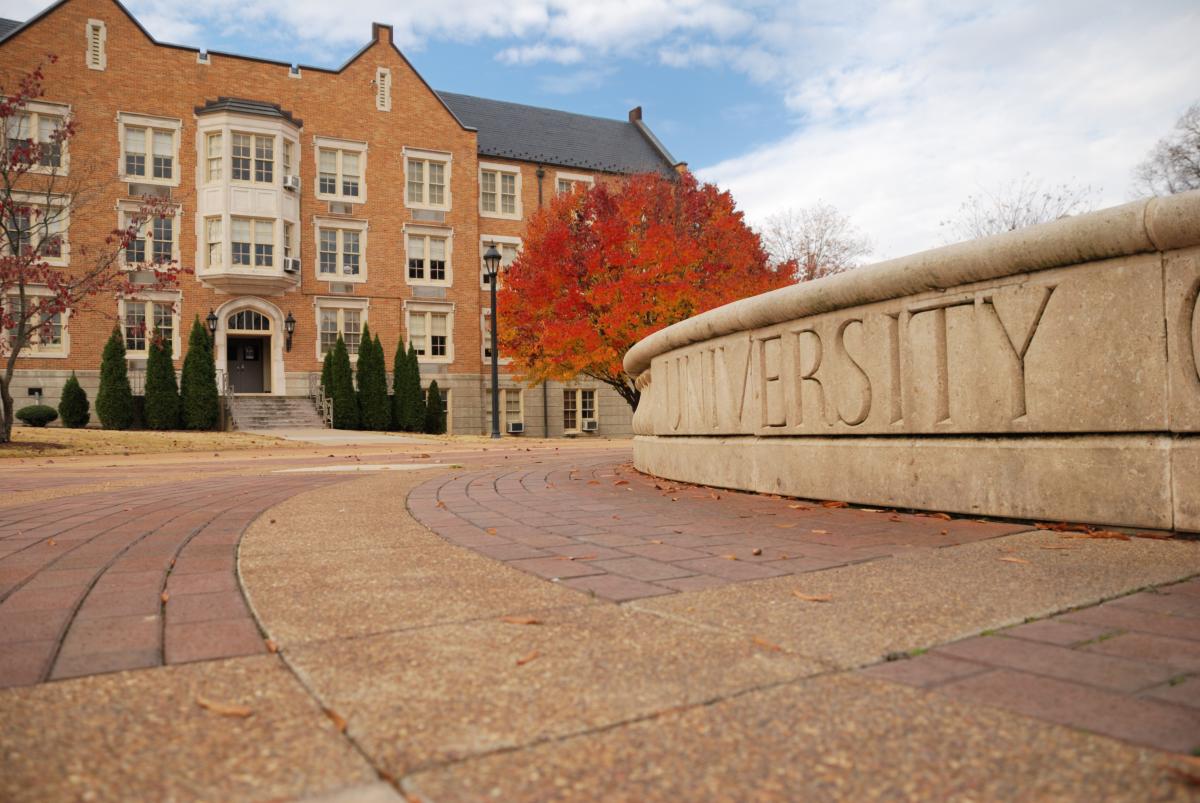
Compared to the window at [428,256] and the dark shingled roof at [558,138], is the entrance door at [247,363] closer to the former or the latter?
the window at [428,256]

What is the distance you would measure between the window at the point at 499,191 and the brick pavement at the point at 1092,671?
30.3 metres

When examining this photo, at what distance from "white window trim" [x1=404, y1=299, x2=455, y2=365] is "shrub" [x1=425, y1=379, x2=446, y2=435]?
1362 millimetres

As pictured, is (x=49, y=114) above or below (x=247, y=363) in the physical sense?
above

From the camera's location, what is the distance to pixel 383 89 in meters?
29.0

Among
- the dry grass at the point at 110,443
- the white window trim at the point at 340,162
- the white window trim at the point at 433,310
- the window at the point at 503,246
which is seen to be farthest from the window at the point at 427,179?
the dry grass at the point at 110,443

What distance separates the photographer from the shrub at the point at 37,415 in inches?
910

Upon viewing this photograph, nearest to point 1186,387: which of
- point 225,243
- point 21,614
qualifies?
point 21,614

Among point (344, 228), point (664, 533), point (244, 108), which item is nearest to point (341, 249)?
point (344, 228)

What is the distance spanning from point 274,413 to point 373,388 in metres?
3.16

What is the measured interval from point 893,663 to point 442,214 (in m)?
29.5

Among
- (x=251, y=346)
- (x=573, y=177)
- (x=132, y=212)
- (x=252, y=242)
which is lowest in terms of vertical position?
(x=251, y=346)

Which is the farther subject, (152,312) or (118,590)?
(152,312)

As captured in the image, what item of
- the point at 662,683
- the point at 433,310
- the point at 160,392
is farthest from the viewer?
the point at 433,310

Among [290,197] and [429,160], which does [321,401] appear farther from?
[429,160]
